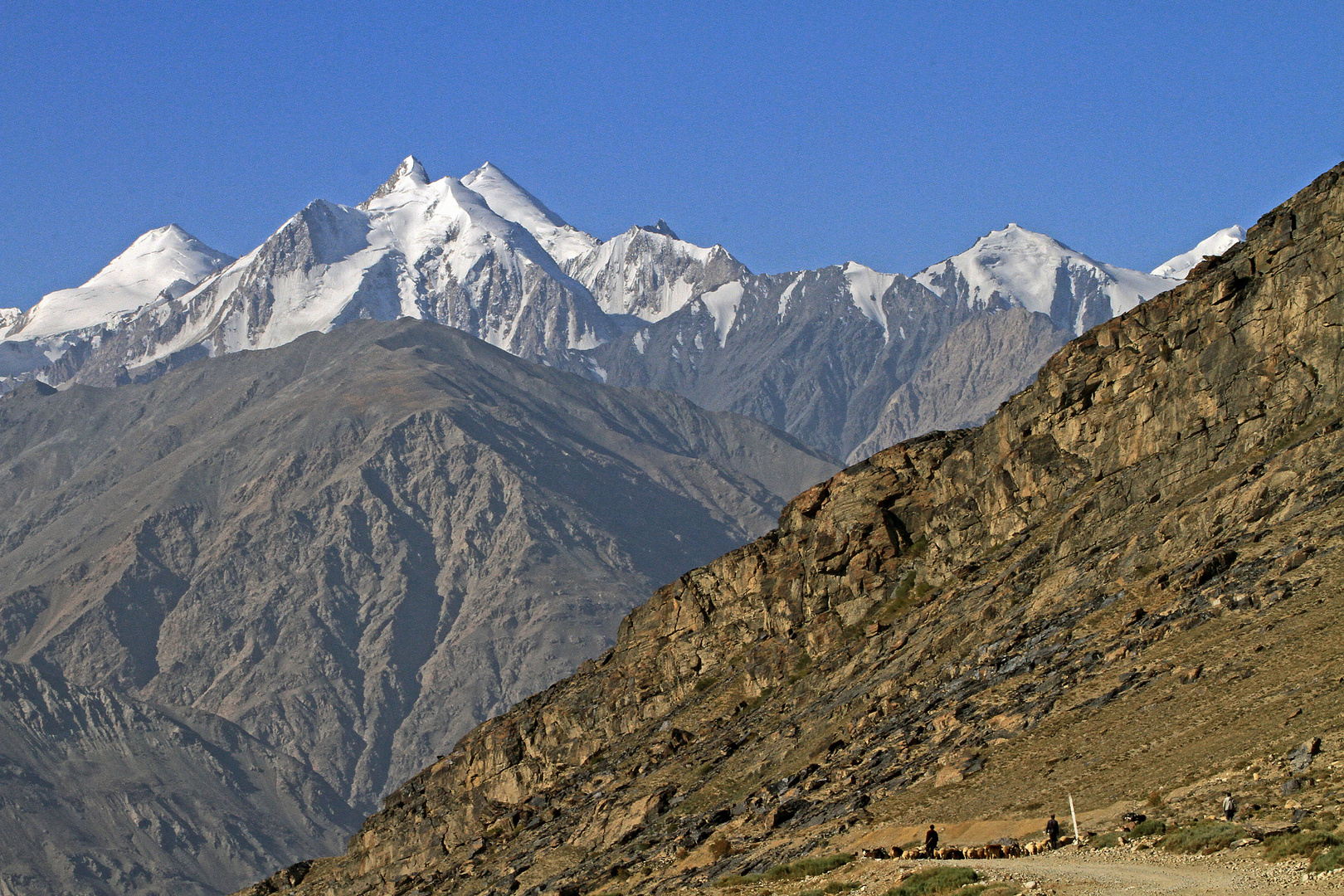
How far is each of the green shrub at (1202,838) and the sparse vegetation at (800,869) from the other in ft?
39.9

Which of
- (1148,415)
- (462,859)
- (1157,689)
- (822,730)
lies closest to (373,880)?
(462,859)

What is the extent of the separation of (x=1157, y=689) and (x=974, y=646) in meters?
17.2

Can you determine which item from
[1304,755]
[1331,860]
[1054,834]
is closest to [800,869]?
[1054,834]

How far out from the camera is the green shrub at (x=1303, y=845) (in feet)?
142

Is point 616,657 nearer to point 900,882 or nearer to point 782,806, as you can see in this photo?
point 782,806

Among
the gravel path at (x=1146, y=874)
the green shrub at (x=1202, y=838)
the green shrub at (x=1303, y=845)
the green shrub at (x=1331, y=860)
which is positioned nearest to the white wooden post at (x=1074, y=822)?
the gravel path at (x=1146, y=874)

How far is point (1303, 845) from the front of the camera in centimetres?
4381

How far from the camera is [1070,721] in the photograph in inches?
2559

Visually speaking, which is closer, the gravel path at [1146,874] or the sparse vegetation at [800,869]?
the gravel path at [1146,874]

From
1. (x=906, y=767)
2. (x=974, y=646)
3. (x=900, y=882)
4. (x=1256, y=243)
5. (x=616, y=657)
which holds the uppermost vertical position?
(x=1256, y=243)

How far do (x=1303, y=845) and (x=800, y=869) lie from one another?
18442 millimetres

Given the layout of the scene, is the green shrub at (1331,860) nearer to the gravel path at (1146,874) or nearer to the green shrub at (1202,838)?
the gravel path at (1146,874)

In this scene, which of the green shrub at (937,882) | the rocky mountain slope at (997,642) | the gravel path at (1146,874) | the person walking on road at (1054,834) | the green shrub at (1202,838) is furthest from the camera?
the rocky mountain slope at (997,642)

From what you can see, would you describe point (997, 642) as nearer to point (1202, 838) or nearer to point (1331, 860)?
point (1202, 838)
